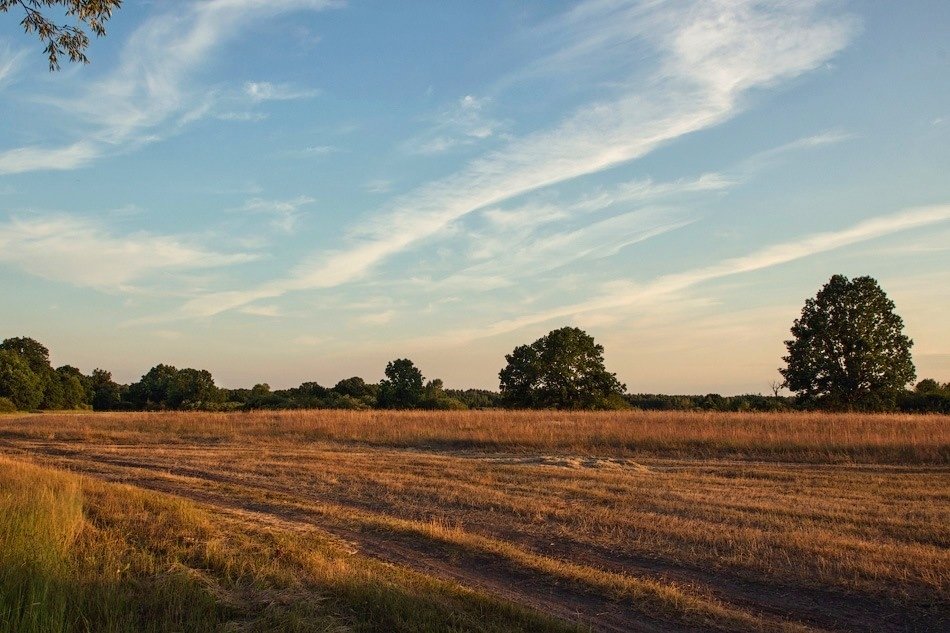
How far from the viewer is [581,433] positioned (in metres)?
30.0

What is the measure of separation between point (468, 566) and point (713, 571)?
3060 mm

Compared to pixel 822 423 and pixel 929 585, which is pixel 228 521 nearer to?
pixel 929 585

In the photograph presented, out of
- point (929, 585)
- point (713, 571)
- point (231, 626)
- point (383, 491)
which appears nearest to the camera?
point (231, 626)

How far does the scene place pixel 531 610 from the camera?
6898mm

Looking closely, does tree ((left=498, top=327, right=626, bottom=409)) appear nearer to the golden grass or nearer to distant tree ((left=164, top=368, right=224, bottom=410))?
distant tree ((left=164, top=368, right=224, bottom=410))

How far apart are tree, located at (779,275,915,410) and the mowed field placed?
31139 mm

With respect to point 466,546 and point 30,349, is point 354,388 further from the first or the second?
point 466,546

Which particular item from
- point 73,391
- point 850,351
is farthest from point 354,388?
point 850,351

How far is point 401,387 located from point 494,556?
59.5 meters

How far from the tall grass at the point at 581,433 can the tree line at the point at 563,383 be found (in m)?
19.1

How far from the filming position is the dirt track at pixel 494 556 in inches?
295

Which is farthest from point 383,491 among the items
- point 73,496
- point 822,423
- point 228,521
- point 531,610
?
point 822,423

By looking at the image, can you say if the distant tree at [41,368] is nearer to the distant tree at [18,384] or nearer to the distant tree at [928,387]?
the distant tree at [18,384]

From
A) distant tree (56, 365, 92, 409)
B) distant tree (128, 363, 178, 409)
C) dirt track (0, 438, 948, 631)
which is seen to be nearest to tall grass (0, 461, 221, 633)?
dirt track (0, 438, 948, 631)
